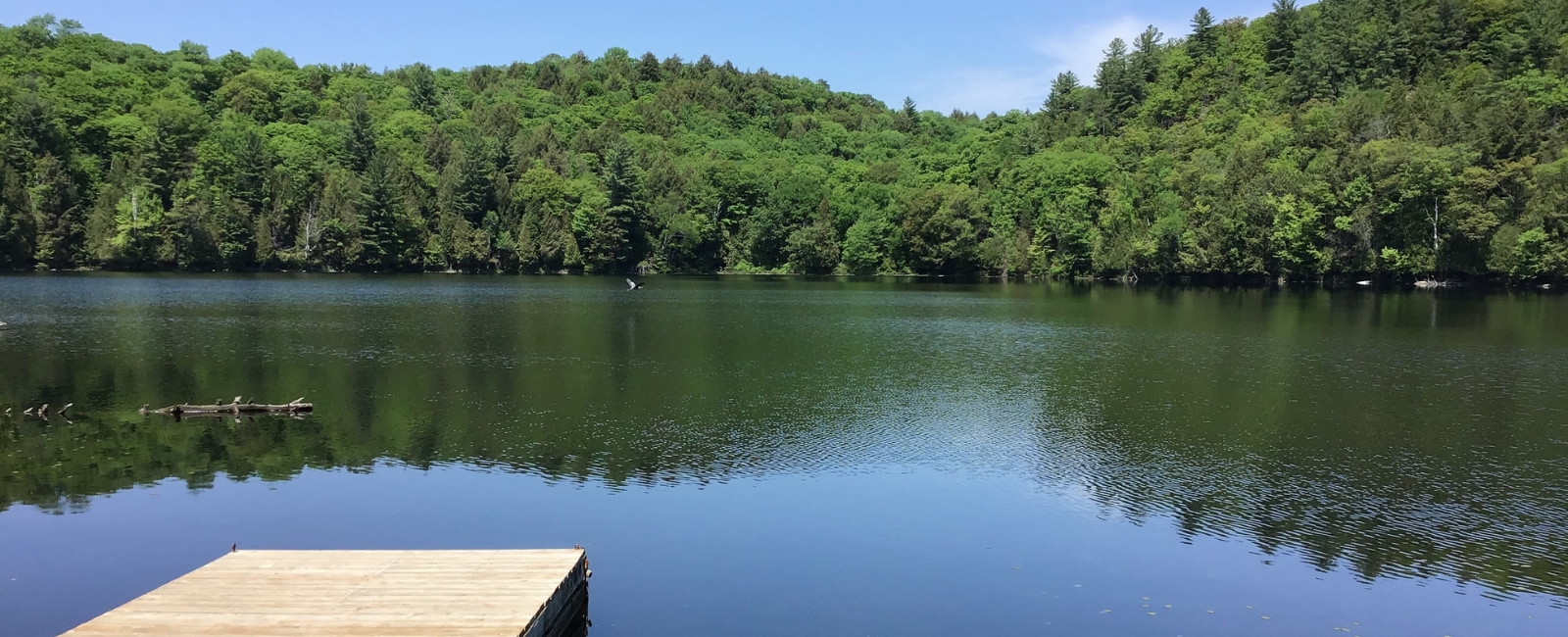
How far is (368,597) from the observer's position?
37.7 feet

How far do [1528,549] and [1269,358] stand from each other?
23.0 metres

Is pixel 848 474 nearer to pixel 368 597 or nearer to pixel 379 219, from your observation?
pixel 368 597

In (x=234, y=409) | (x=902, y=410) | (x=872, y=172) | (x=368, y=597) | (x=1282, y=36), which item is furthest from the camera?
(x=872, y=172)

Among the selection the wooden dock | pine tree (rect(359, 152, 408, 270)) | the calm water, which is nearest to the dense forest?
pine tree (rect(359, 152, 408, 270))

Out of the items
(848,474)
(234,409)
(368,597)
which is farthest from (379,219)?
(368,597)

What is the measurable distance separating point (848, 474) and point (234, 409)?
1655 cm

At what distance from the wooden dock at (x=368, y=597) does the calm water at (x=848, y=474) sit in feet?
4.15

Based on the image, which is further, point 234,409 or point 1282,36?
point 1282,36

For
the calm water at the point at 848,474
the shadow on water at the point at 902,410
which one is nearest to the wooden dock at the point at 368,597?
the calm water at the point at 848,474

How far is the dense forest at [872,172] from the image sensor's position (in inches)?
3413

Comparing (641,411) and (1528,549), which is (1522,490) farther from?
(641,411)

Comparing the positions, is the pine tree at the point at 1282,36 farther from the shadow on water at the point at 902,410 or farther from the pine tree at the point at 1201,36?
the shadow on water at the point at 902,410

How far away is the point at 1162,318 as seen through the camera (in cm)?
5581

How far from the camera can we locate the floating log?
82.1 ft
